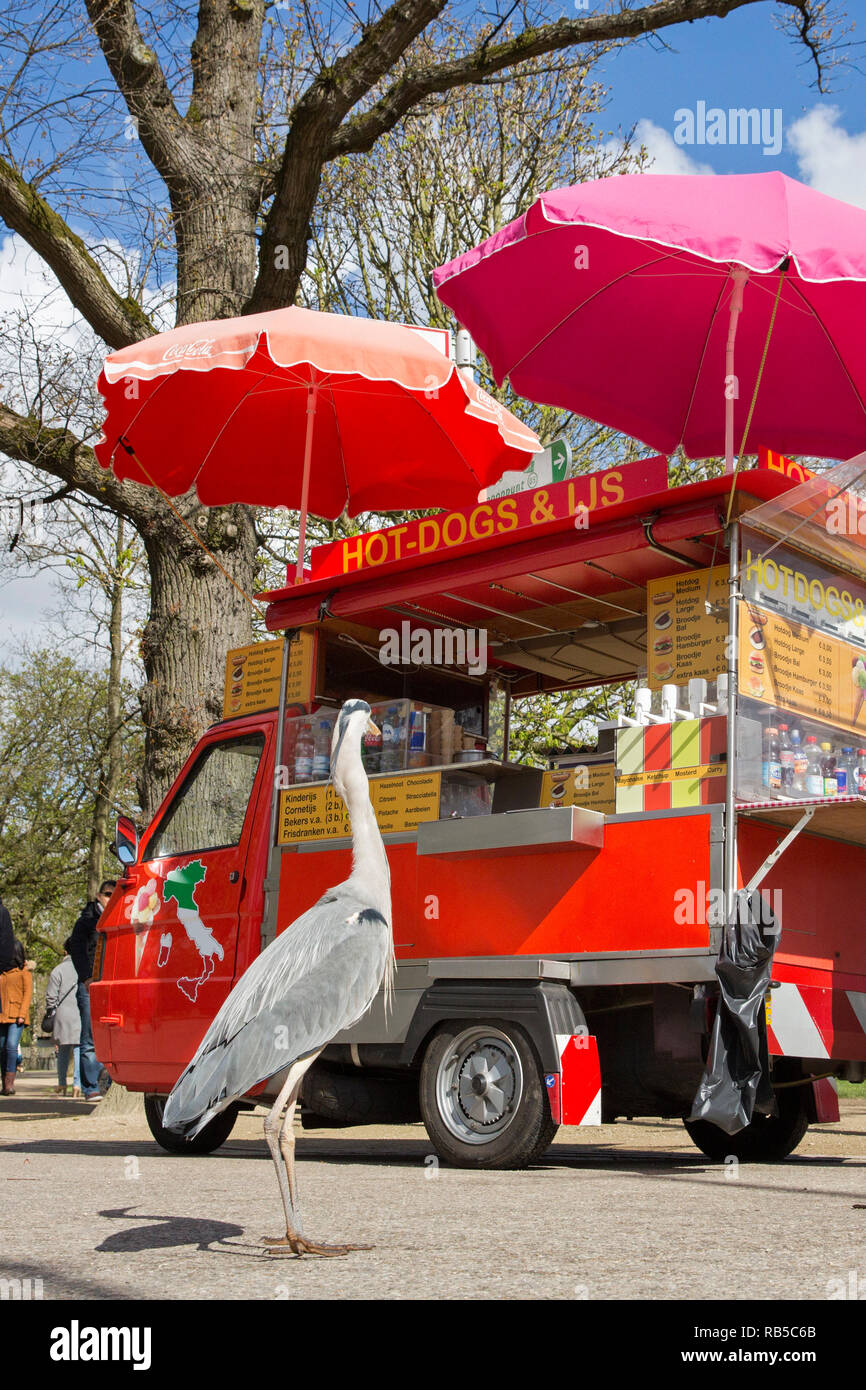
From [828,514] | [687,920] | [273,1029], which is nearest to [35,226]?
[828,514]

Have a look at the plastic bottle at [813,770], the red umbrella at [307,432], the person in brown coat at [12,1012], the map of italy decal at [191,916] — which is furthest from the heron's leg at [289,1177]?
the person in brown coat at [12,1012]

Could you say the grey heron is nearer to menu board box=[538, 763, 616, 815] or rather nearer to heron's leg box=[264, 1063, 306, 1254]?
heron's leg box=[264, 1063, 306, 1254]

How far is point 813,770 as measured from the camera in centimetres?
680

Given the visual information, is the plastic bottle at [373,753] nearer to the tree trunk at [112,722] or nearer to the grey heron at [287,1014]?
the grey heron at [287,1014]

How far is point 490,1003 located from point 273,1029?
2.62 metres

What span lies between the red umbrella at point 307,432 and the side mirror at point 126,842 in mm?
2119

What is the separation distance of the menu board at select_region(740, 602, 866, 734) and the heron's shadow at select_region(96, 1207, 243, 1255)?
3.35 metres

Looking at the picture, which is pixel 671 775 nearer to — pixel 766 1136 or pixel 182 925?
pixel 766 1136

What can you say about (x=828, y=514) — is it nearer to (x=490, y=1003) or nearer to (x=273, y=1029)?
(x=490, y=1003)

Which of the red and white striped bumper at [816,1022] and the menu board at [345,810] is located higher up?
the menu board at [345,810]

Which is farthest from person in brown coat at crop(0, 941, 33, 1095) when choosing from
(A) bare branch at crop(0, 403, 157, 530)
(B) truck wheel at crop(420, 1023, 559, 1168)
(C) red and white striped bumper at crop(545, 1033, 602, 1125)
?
(C) red and white striped bumper at crop(545, 1033, 602, 1125)

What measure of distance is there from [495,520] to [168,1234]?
414cm

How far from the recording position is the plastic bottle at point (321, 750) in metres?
8.04

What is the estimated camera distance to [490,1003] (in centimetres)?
678
